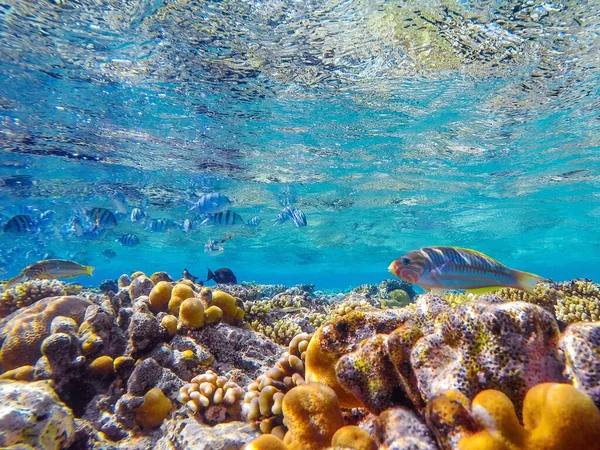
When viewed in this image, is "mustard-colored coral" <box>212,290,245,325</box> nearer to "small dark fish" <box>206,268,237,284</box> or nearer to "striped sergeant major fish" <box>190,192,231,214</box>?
"striped sergeant major fish" <box>190,192,231,214</box>

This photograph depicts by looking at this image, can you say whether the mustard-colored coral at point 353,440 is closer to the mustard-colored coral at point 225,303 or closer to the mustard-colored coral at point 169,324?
the mustard-colored coral at point 169,324

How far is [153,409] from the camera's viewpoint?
12.3 feet

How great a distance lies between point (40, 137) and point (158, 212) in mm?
12465

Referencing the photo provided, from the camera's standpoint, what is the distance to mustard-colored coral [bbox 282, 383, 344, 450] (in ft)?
7.10

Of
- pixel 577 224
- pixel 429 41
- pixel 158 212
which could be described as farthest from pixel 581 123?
pixel 158 212

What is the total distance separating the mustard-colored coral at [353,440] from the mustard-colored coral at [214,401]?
2.00 metres

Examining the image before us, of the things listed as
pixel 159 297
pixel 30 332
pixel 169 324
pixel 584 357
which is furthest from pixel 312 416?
pixel 30 332

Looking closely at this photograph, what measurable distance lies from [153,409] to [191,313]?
1.31 m

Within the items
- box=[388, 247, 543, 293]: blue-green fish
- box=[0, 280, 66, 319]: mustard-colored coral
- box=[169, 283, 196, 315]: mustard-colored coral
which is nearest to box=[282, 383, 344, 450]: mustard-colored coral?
box=[388, 247, 543, 293]: blue-green fish

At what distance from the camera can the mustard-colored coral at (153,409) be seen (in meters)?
3.75

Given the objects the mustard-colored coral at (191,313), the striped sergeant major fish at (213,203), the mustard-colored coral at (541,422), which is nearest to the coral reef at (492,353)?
the mustard-colored coral at (541,422)

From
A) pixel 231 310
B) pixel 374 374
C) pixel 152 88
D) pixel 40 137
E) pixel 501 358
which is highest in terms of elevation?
pixel 152 88

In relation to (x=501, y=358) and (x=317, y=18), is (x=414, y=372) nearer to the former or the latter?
(x=501, y=358)

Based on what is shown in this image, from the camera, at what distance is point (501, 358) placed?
6.04 feet
